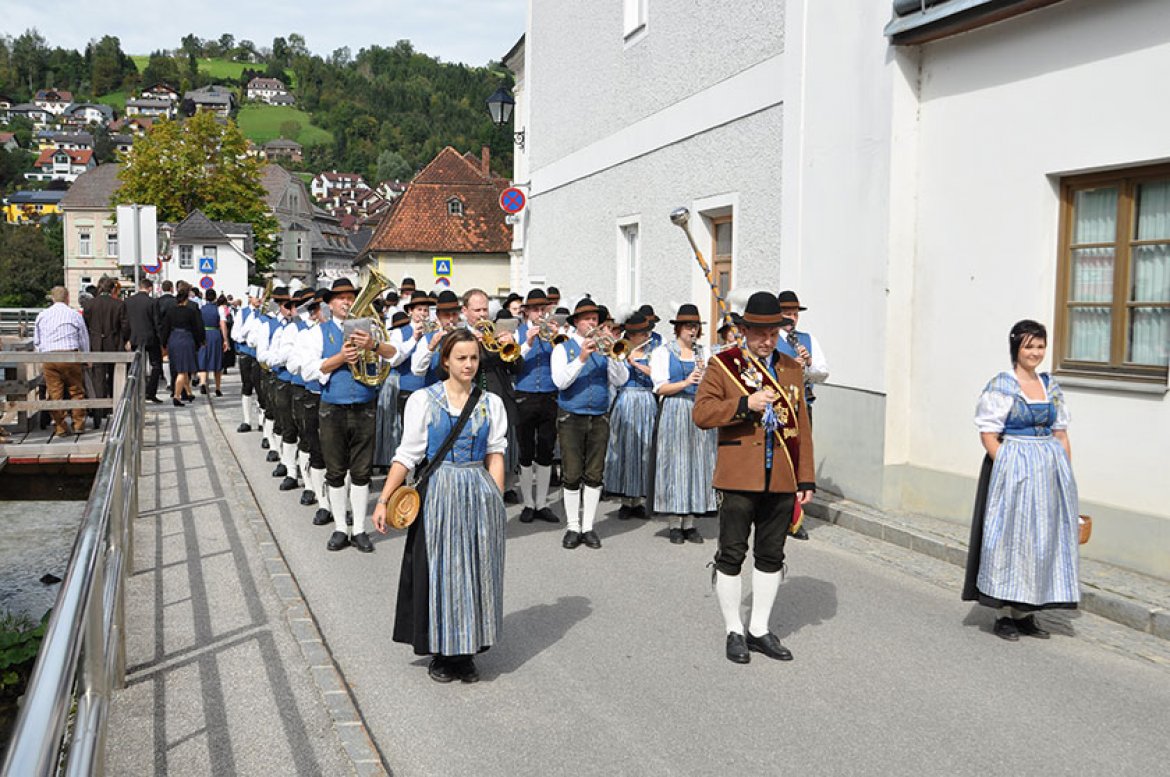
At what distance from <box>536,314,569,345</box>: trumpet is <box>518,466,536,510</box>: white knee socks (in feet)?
4.13

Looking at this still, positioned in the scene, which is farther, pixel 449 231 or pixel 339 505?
pixel 449 231

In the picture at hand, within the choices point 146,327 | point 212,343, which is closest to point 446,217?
point 212,343

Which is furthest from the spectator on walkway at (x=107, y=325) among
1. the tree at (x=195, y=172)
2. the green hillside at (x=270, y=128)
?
the green hillside at (x=270, y=128)

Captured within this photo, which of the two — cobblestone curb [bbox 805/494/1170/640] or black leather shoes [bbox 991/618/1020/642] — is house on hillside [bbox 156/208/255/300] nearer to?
cobblestone curb [bbox 805/494/1170/640]

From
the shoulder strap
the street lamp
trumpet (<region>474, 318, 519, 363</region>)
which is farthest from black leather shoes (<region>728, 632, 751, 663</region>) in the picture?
the street lamp

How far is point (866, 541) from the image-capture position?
30.2 feet

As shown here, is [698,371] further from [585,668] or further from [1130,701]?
[1130,701]

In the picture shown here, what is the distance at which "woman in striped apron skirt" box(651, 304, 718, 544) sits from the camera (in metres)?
9.15

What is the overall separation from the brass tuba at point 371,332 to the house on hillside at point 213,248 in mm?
46024

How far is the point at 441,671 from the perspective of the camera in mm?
5703

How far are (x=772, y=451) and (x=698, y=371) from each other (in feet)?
10.1

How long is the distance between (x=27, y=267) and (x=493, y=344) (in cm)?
8739

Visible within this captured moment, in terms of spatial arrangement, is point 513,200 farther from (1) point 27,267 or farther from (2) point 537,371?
(1) point 27,267

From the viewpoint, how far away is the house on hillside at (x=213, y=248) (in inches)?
2122
